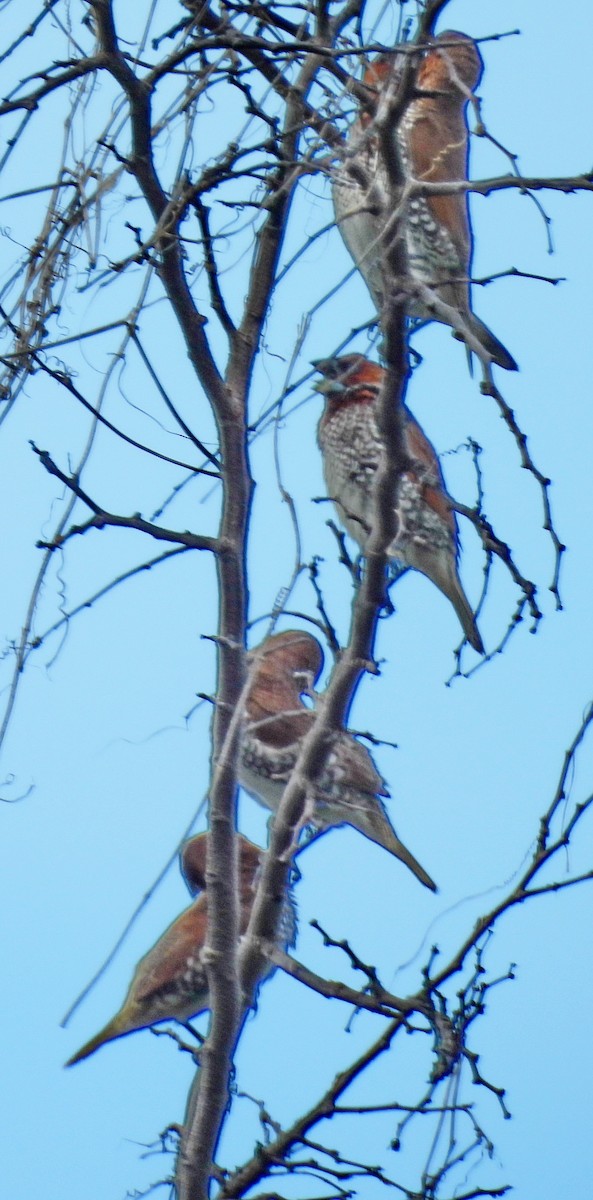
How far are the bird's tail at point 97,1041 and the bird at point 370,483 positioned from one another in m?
0.79

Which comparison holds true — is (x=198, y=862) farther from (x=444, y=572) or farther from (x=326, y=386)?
(x=326, y=386)

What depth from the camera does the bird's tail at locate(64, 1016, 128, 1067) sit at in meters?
2.05

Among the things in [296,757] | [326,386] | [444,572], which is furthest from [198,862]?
[326,386]

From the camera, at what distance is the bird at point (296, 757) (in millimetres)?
2105

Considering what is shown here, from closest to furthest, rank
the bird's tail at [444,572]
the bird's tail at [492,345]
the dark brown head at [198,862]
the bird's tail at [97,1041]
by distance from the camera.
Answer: the bird's tail at [492,345]
the bird's tail at [97,1041]
the bird's tail at [444,572]
the dark brown head at [198,862]

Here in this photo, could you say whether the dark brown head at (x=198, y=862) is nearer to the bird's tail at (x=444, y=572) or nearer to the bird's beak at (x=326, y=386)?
the bird's tail at (x=444, y=572)

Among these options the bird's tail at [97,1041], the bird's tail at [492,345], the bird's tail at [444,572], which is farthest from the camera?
the bird's tail at [444,572]

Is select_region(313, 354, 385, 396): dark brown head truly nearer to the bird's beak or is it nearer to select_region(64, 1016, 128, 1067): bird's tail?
the bird's beak

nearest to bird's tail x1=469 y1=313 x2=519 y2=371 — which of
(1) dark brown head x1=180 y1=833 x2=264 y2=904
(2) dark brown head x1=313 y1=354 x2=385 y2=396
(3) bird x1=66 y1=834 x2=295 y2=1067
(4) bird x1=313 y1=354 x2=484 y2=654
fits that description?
(4) bird x1=313 y1=354 x2=484 y2=654

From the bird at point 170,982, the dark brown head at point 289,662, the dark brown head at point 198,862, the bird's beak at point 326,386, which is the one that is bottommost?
the bird at point 170,982

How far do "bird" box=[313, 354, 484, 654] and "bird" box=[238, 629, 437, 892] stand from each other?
25cm

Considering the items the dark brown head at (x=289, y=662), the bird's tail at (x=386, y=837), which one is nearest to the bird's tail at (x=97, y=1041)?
the bird's tail at (x=386, y=837)

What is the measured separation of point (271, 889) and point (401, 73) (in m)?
0.81

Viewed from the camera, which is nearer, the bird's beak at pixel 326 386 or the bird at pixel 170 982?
Result: the bird at pixel 170 982
